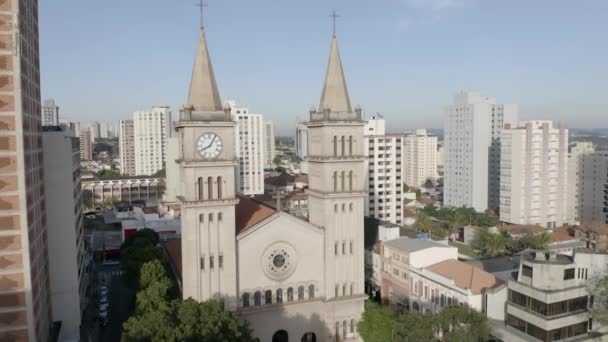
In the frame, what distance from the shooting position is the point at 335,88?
44.2 meters

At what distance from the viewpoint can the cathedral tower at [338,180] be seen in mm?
43938

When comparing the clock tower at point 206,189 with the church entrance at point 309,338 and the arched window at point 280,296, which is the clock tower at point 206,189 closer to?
the arched window at point 280,296

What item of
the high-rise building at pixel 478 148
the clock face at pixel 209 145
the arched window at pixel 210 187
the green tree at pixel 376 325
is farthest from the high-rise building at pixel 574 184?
the clock face at pixel 209 145

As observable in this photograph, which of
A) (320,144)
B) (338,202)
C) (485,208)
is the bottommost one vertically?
(485,208)

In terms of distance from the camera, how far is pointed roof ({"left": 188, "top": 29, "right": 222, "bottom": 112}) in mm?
39781

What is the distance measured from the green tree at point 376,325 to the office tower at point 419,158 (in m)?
140

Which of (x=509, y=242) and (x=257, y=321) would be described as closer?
(x=257, y=321)

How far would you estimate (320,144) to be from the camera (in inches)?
1746

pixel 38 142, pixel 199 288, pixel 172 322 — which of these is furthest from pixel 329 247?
pixel 38 142

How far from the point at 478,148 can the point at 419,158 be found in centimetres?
6834

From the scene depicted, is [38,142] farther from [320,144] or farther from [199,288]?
[320,144]

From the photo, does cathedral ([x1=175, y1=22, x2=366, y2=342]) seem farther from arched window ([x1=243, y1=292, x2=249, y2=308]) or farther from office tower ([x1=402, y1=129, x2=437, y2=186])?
office tower ([x1=402, y1=129, x2=437, y2=186])

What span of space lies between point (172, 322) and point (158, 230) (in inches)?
2005

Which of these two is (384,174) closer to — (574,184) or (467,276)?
(467,276)
